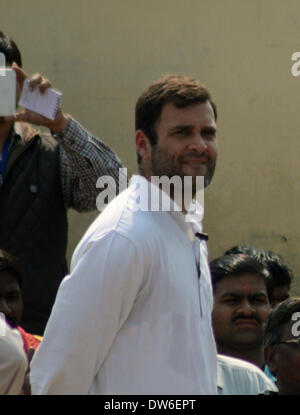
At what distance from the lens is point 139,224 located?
2.93 metres

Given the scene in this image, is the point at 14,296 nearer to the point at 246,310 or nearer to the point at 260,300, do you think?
the point at 246,310

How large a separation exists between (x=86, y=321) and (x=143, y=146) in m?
0.67

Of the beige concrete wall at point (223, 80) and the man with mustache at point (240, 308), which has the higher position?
the beige concrete wall at point (223, 80)

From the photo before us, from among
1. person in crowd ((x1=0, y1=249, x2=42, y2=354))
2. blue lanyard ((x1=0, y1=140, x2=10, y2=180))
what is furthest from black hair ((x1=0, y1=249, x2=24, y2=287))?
blue lanyard ((x1=0, y1=140, x2=10, y2=180))

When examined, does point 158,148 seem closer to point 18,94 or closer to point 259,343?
point 18,94

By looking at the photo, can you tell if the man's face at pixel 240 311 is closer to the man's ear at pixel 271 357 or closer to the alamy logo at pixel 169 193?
the man's ear at pixel 271 357

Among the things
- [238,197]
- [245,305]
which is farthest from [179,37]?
[245,305]

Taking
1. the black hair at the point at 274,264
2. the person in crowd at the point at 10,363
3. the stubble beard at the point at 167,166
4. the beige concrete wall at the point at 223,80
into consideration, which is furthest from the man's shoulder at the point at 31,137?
the beige concrete wall at the point at 223,80

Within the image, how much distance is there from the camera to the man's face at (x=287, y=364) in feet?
12.3

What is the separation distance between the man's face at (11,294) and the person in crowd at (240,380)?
0.86 metres

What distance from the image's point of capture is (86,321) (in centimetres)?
280

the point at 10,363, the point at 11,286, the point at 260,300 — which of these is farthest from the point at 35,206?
the point at 10,363

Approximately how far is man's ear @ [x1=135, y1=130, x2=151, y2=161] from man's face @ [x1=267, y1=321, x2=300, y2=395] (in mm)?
1121
